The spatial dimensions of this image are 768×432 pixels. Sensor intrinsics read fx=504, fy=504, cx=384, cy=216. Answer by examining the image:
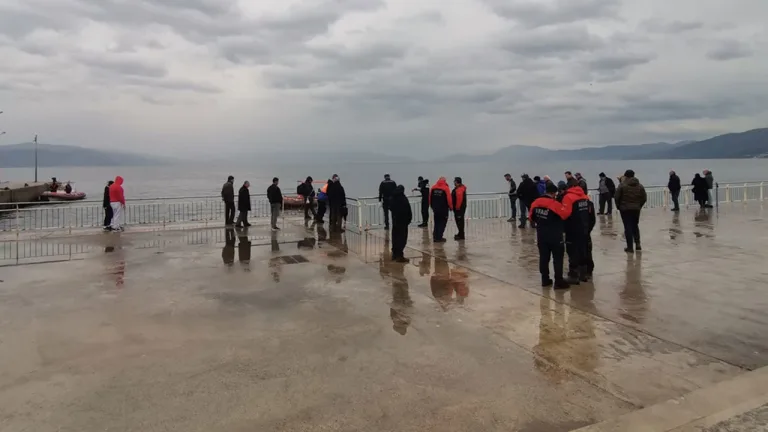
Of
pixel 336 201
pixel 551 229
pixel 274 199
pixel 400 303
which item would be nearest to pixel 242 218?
pixel 274 199

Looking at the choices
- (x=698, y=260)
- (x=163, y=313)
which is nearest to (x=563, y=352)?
(x=163, y=313)

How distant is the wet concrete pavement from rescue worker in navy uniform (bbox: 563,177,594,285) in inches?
11.5

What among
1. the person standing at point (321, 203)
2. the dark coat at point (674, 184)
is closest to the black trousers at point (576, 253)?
the person standing at point (321, 203)

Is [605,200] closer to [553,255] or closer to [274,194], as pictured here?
[274,194]

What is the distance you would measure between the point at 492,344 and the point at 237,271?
5410 millimetres

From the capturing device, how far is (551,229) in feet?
25.3

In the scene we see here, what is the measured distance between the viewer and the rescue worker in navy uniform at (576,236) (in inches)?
313

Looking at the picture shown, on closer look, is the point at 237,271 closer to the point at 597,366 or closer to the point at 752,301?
Answer: the point at 597,366

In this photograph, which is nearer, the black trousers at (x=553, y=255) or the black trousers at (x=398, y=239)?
the black trousers at (x=553, y=255)

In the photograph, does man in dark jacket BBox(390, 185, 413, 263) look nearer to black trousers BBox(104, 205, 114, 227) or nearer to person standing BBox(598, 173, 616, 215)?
person standing BBox(598, 173, 616, 215)

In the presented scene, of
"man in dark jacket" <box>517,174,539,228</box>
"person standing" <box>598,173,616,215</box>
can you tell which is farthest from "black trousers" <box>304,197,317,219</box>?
"person standing" <box>598,173,616,215</box>

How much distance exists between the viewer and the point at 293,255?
10742mm

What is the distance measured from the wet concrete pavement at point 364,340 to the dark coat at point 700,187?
979cm

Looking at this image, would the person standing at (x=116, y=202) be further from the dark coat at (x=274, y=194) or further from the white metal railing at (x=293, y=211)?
the dark coat at (x=274, y=194)
